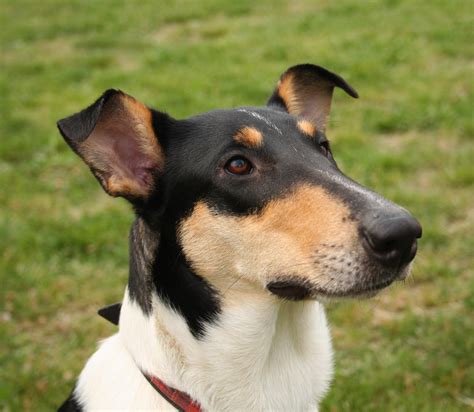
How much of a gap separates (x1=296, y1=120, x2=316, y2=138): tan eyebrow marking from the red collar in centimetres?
126

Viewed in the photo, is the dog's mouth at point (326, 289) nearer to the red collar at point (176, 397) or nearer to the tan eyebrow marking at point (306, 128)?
the red collar at point (176, 397)

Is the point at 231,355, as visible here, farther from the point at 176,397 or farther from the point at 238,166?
the point at 238,166

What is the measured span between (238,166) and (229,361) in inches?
32.5

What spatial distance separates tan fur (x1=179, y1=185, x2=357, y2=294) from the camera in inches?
106

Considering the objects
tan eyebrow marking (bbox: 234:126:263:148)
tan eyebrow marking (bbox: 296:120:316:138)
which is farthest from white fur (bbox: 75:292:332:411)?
tan eyebrow marking (bbox: 296:120:316:138)

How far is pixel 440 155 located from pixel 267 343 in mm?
4382

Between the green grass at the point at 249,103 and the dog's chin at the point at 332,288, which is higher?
the dog's chin at the point at 332,288

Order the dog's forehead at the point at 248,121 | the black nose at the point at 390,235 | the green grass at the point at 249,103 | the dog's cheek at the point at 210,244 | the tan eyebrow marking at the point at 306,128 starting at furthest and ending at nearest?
the green grass at the point at 249,103, the tan eyebrow marking at the point at 306,128, the dog's forehead at the point at 248,121, the dog's cheek at the point at 210,244, the black nose at the point at 390,235

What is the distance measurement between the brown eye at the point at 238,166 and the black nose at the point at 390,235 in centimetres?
63

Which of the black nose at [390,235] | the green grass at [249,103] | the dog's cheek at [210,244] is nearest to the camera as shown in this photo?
the black nose at [390,235]

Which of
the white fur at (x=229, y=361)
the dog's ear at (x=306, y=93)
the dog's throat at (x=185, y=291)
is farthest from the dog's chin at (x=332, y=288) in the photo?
the dog's ear at (x=306, y=93)

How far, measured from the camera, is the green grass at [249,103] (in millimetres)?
4594

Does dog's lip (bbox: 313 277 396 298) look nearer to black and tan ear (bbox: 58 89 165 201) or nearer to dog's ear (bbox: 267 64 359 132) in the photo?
black and tan ear (bbox: 58 89 165 201)

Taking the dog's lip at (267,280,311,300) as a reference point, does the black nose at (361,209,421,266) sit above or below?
above
